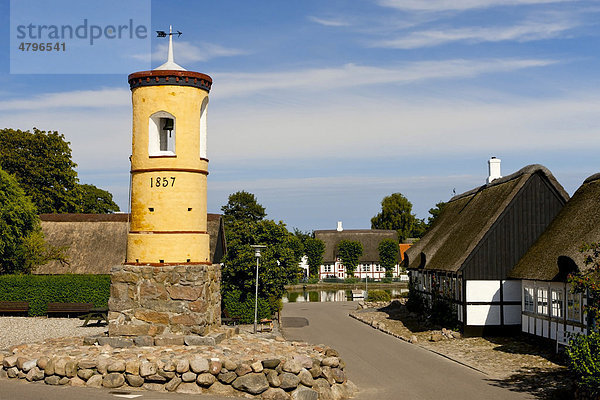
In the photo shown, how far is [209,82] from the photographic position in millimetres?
A: 18703

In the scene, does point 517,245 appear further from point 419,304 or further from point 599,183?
point 419,304

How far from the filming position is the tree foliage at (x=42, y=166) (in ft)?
160

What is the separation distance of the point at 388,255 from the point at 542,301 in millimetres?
57257

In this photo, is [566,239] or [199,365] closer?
[199,365]

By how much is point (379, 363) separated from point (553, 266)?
679cm

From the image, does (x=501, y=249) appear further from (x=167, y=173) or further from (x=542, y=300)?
(x=167, y=173)

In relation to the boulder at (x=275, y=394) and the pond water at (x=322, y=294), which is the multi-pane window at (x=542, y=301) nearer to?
the boulder at (x=275, y=394)

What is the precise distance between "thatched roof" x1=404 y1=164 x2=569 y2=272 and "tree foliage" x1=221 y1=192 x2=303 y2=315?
6.91 m

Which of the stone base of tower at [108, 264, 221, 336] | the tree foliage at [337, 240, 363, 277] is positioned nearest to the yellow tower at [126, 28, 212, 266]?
the stone base of tower at [108, 264, 221, 336]

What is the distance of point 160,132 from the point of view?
1898cm

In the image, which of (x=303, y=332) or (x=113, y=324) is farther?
(x=303, y=332)

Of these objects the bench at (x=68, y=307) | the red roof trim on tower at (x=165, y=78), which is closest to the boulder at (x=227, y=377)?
the red roof trim on tower at (x=165, y=78)

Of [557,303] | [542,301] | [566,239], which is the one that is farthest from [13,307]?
[566,239]

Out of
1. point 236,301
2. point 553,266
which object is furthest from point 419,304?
point 553,266
